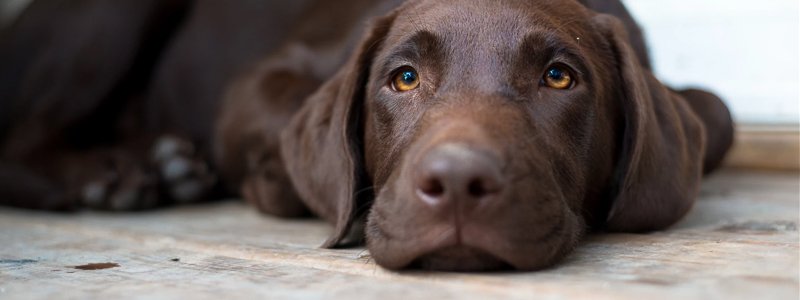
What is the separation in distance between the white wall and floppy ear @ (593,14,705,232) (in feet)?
5.74

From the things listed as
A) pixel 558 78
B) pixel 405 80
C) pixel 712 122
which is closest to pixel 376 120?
pixel 405 80

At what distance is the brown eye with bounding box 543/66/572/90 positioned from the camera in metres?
2.52

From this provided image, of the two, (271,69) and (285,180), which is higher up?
(271,69)

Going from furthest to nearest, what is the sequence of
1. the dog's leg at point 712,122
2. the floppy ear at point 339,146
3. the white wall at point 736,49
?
1. the white wall at point 736,49
2. the dog's leg at point 712,122
3. the floppy ear at point 339,146

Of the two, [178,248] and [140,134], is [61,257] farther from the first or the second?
[140,134]

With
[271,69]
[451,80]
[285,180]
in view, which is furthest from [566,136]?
[271,69]

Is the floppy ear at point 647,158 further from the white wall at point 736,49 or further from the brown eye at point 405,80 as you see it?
the white wall at point 736,49

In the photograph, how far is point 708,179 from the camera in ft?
14.0

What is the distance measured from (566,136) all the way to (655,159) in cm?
35

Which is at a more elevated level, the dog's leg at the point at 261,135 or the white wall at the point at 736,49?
the white wall at the point at 736,49

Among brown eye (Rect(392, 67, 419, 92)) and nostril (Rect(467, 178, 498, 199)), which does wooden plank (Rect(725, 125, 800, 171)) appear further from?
nostril (Rect(467, 178, 498, 199))

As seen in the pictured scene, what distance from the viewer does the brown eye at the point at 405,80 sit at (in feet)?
8.50

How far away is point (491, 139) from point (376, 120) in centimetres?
66

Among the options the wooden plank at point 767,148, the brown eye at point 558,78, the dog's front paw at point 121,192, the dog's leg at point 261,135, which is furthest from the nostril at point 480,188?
the wooden plank at point 767,148
